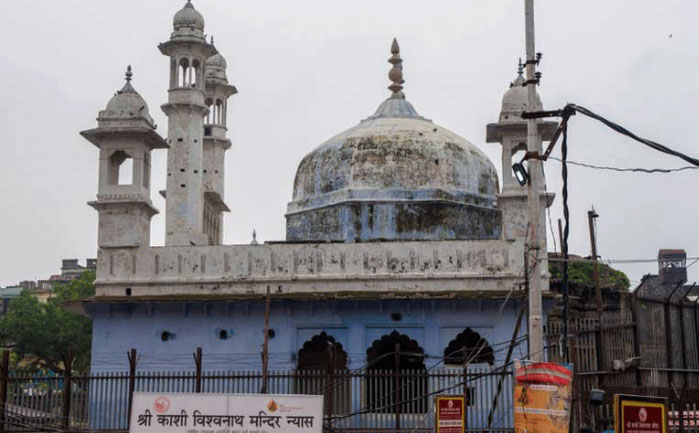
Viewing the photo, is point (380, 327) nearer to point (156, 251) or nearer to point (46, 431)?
point (156, 251)

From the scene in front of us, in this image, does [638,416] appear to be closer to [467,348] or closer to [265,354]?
[265,354]

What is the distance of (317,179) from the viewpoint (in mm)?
25375

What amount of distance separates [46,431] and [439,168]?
11576mm

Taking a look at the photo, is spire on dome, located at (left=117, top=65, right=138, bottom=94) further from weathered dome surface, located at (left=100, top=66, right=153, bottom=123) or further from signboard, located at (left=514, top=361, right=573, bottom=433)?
signboard, located at (left=514, top=361, right=573, bottom=433)

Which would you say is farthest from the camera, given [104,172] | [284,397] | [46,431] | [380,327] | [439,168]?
[439,168]

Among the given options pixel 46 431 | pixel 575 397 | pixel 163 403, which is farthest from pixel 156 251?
pixel 575 397

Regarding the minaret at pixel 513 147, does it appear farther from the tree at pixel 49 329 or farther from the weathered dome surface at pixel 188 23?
the tree at pixel 49 329

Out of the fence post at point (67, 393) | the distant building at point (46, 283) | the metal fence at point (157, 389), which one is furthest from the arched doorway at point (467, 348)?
the distant building at point (46, 283)

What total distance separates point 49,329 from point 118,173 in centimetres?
1914

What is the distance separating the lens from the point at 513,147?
22938 millimetres

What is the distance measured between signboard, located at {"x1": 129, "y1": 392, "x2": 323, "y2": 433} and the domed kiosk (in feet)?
Answer: 31.0

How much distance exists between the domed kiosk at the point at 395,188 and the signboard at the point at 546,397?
11352 millimetres

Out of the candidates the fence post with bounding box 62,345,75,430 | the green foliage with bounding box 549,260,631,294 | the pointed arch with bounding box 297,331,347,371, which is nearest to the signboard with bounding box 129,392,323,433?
the fence post with bounding box 62,345,75,430

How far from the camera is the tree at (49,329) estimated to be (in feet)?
130
